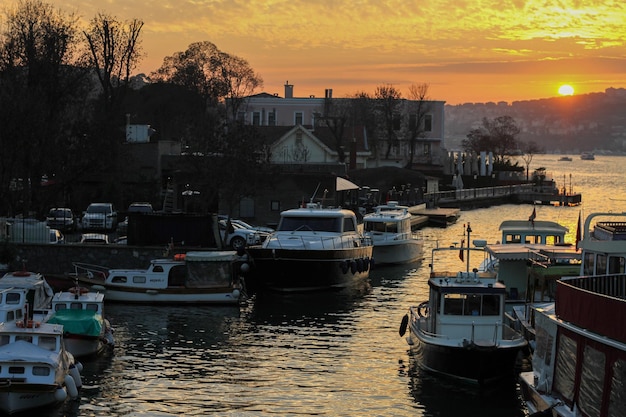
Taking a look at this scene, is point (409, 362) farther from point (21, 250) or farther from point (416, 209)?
point (416, 209)

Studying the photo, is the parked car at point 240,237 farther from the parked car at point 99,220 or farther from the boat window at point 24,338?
the boat window at point 24,338

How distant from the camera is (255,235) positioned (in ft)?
176

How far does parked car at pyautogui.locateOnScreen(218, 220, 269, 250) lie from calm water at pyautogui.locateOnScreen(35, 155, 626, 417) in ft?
27.3

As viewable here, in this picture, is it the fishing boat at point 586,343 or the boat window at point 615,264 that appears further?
the boat window at point 615,264

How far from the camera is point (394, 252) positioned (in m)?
57.1

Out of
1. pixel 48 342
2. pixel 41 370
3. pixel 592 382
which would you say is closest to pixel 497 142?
pixel 48 342

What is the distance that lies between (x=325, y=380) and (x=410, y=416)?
3.78 meters

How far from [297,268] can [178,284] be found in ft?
17.1

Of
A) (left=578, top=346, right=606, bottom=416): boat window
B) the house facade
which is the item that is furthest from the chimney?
(left=578, top=346, right=606, bottom=416): boat window

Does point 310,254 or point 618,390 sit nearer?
point 618,390

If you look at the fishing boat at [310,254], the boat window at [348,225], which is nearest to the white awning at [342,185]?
the boat window at [348,225]

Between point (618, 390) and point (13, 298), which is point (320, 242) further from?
point (618, 390)

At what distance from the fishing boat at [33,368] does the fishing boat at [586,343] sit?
11.3 metres

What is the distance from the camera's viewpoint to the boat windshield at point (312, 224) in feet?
159
